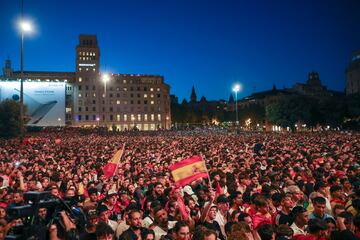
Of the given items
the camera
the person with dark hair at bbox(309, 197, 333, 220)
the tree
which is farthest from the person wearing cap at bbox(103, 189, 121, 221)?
the tree

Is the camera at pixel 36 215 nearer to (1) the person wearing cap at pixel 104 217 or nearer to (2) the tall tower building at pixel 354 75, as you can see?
(1) the person wearing cap at pixel 104 217

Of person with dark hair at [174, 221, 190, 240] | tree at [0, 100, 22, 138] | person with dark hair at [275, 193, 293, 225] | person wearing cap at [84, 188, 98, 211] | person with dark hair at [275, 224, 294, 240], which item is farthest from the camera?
tree at [0, 100, 22, 138]

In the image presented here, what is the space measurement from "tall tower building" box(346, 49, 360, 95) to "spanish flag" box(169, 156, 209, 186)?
113 m

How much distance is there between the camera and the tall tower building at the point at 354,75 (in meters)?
109

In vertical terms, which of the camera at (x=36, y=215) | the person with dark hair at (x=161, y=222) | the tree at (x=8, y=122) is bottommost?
the person with dark hair at (x=161, y=222)

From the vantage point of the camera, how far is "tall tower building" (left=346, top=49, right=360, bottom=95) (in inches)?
4274

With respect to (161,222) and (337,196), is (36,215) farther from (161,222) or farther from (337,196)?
(337,196)

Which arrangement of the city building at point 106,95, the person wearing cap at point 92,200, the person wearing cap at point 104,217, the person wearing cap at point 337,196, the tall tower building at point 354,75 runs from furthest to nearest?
the city building at point 106,95 < the tall tower building at point 354,75 < the person wearing cap at point 92,200 < the person wearing cap at point 337,196 < the person wearing cap at point 104,217

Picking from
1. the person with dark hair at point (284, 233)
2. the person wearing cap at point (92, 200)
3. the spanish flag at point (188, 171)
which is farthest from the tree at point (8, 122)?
the person with dark hair at point (284, 233)

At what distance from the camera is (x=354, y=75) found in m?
110

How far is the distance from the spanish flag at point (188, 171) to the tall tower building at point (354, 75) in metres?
113

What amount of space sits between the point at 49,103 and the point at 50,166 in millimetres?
77914

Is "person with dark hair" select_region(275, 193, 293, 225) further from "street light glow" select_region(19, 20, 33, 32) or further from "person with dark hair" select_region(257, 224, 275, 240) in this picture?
"street light glow" select_region(19, 20, 33, 32)

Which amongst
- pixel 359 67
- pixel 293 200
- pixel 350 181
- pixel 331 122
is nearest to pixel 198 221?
pixel 293 200
